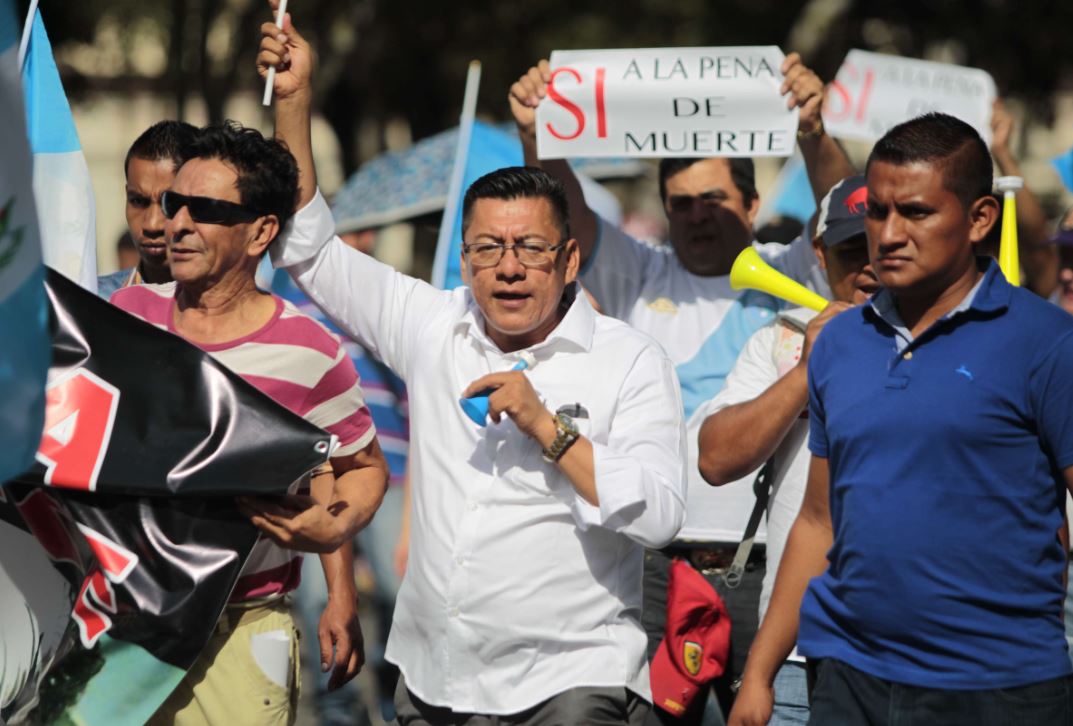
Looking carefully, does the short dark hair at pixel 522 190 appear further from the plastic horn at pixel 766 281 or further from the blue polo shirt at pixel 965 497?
the blue polo shirt at pixel 965 497

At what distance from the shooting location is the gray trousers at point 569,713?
4.10m

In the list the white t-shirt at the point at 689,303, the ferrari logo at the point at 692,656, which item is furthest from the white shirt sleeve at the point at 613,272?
the ferrari logo at the point at 692,656

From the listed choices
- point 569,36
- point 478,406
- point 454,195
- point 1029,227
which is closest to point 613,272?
point 454,195

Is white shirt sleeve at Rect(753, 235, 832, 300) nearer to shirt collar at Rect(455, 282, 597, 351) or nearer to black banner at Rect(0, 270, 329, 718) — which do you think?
shirt collar at Rect(455, 282, 597, 351)

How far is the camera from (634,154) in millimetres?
5914

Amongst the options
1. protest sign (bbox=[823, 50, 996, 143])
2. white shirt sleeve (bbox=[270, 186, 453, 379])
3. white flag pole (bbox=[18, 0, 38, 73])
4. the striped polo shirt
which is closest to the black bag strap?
white shirt sleeve (bbox=[270, 186, 453, 379])

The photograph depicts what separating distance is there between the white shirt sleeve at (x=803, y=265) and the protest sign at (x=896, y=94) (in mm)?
1772

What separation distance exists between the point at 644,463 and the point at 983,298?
2.88 feet

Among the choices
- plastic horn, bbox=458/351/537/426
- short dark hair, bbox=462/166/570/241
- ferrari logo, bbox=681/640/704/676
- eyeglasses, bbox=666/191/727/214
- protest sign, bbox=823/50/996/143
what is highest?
protest sign, bbox=823/50/996/143

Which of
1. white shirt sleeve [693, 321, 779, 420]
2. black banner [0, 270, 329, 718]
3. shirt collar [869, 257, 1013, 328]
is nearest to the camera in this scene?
shirt collar [869, 257, 1013, 328]

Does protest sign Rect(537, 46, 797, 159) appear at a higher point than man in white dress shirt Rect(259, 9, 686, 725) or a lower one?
higher

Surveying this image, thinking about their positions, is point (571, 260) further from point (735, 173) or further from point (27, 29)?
point (735, 173)

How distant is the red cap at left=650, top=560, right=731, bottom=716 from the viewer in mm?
4883

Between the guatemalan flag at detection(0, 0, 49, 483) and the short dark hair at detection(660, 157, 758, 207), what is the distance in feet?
11.4
